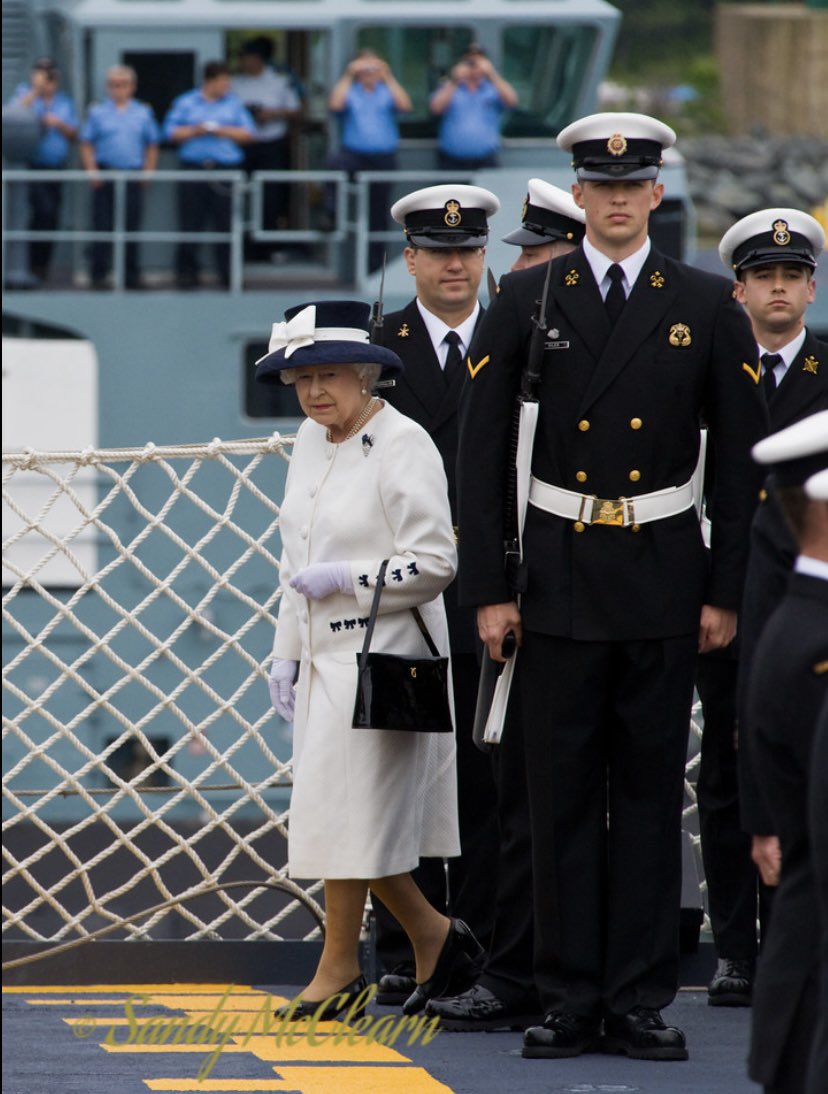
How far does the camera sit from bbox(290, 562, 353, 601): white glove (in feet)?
10.6

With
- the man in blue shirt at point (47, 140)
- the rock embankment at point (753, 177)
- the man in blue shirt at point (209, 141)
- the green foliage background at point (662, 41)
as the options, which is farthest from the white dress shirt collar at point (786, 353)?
the green foliage background at point (662, 41)

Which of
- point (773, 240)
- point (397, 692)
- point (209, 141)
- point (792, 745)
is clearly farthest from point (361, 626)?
point (209, 141)

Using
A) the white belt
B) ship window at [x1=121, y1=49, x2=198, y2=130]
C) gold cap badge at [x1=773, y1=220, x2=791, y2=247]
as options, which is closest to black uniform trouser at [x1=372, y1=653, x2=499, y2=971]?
the white belt

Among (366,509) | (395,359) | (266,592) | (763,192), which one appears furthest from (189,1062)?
(763,192)

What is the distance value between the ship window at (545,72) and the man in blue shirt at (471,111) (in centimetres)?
51

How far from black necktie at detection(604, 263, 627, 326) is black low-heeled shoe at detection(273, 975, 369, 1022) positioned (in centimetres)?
113

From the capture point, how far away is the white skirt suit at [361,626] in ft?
10.6

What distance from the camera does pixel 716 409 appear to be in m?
3.09

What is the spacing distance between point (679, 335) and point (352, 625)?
2.24ft

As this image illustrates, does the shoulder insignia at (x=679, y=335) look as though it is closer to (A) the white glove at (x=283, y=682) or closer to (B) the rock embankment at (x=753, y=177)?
(A) the white glove at (x=283, y=682)

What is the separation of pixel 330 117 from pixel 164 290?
1.59m

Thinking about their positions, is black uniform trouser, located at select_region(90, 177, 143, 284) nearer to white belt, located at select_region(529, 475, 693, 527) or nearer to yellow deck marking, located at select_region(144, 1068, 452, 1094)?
white belt, located at select_region(529, 475, 693, 527)

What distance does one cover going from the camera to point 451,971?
3383 mm

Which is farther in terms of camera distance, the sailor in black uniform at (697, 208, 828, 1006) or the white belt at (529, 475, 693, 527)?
the sailor in black uniform at (697, 208, 828, 1006)
